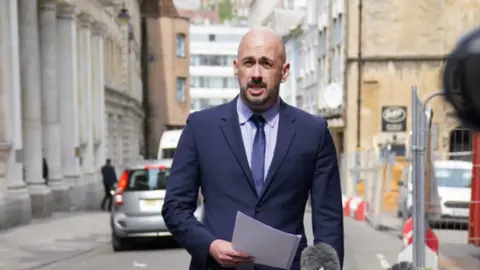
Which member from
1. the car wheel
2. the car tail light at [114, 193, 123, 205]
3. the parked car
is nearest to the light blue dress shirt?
the parked car

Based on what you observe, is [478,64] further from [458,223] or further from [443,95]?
[458,223]

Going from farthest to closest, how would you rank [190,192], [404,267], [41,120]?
[41,120], [190,192], [404,267]

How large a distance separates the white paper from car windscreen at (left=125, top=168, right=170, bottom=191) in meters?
11.4

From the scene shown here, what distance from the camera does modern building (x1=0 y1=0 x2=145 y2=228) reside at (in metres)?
17.8

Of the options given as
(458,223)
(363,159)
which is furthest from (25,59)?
(458,223)

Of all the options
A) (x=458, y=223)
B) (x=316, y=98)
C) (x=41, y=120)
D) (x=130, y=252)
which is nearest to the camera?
(x=458, y=223)

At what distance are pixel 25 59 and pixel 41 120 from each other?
102 inches

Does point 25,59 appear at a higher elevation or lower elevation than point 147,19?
lower

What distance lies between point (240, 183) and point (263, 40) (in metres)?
0.55

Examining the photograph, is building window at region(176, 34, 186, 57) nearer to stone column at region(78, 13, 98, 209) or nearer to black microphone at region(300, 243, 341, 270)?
stone column at region(78, 13, 98, 209)

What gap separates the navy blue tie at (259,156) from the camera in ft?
9.76

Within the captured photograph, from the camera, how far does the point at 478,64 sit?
1509mm

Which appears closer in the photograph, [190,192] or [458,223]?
[190,192]

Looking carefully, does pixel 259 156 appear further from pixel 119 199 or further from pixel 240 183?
pixel 119 199
